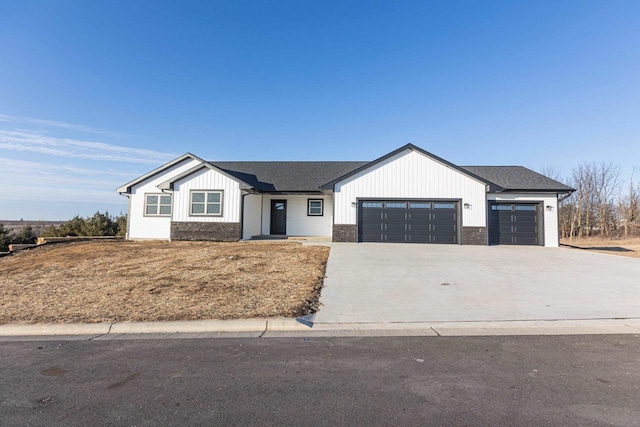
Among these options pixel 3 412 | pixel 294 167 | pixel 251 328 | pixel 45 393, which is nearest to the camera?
pixel 3 412

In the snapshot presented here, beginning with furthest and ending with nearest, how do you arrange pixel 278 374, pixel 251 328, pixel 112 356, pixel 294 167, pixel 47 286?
pixel 294 167 < pixel 47 286 < pixel 251 328 < pixel 112 356 < pixel 278 374

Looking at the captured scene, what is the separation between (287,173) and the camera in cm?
2114

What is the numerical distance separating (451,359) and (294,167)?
19.2 m

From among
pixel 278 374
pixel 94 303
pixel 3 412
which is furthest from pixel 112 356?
pixel 94 303

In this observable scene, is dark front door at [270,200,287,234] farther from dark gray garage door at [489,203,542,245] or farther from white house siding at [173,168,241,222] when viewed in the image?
dark gray garage door at [489,203,542,245]

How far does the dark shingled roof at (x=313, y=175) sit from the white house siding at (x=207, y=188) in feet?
2.78

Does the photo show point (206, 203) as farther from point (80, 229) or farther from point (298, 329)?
point (298, 329)

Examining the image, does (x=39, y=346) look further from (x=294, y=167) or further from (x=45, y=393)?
(x=294, y=167)

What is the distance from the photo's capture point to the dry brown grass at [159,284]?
5945mm

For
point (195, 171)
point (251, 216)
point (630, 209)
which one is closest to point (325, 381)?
point (251, 216)

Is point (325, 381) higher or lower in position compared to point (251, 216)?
lower

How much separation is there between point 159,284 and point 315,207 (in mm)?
12459

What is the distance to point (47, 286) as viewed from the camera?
791cm

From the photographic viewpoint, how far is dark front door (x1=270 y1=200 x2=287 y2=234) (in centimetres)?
1972
